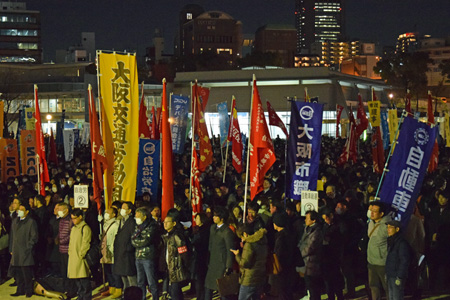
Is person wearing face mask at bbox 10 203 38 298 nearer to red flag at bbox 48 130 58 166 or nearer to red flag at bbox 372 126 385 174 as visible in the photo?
red flag at bbox 372 126 385 174

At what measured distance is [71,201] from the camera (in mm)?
10922

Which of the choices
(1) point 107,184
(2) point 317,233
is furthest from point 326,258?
(1) point 107,184

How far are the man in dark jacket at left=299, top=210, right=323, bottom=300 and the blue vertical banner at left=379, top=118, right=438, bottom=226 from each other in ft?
3.06

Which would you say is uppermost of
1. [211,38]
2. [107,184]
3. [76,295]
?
[211,38]

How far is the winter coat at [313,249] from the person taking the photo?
305 inches

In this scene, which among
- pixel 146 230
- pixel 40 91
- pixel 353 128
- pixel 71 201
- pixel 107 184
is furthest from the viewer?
pixel 40 91

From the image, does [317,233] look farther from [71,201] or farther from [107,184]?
[71,201]

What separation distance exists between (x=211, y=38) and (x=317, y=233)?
372 feet

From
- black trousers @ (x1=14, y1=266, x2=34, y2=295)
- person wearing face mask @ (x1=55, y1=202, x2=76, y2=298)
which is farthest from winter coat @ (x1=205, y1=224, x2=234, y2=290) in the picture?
black trousers @ (x1=14, y1=266, x2=34, y2=295)

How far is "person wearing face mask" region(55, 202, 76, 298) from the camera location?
30.2 ft

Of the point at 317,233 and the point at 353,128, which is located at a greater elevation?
the point at 353,128

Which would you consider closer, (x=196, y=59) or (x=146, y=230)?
(x=146, y=230)

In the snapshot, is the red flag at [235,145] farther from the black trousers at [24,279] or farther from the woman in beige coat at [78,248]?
the woman in beige coat at [78,248]

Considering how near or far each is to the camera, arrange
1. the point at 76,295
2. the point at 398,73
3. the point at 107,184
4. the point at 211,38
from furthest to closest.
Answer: the point at 211,38, the point at 398,73, the point at 107,184, the point at 76,295
